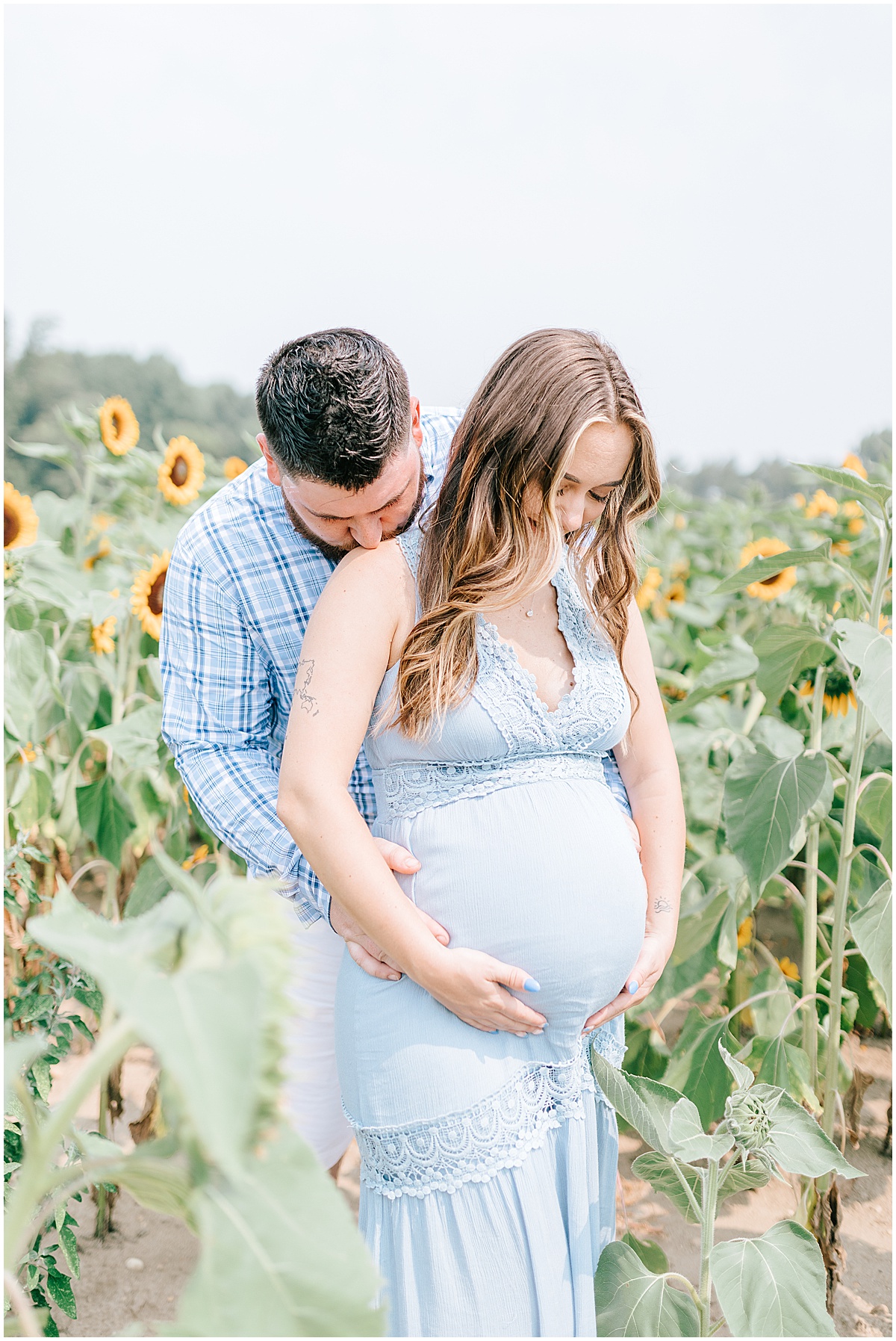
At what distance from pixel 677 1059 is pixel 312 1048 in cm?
69

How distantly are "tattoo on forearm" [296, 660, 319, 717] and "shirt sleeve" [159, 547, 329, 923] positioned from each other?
34 centimetres

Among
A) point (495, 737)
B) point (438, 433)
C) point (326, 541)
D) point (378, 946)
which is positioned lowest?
point (378, 946)

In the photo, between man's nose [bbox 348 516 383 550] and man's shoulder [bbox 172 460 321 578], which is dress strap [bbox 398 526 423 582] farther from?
man's shoulder [bbox 172 460 321 578]

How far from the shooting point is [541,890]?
1.26 meters

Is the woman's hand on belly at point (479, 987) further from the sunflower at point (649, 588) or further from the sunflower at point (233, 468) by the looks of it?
the sunflower at point (233, 468)

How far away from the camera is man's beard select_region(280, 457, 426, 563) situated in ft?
4.66

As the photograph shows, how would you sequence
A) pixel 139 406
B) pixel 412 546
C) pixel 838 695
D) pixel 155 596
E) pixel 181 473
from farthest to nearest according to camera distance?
pixel 139 406 → pixel 181 473 → pixel 838 695 → pixel 155 596 → pixel 412 546

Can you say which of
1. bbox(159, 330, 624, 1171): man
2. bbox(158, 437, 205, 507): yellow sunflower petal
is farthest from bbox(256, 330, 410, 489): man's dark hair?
bbox(158, 437, 205, 507): yellow sunflower petal

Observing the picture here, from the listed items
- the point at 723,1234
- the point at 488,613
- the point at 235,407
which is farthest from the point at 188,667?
the point at 235,407

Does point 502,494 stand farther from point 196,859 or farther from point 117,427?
point 117,427

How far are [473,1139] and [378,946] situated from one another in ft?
0.80

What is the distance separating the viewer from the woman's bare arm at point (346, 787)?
1226 mm

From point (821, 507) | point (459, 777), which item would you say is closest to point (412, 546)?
point (459, 777)

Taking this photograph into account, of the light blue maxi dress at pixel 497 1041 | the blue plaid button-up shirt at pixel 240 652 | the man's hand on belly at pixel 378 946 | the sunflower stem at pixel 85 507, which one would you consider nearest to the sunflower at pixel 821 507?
the sunflower stem at pixel 85 507
